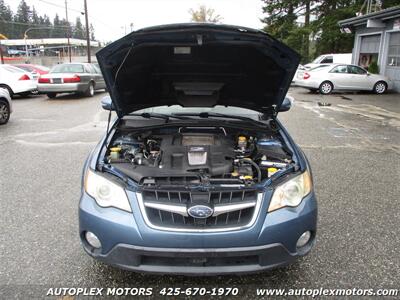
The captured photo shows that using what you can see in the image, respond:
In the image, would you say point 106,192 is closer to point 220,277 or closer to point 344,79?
point 220,277

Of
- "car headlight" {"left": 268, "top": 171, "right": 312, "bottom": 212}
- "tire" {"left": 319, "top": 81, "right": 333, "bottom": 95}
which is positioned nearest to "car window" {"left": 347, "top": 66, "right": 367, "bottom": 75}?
"tire" {"left": 319, "top": 81, "right": 333, "bottom": 95}

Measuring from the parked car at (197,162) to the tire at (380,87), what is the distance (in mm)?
15449

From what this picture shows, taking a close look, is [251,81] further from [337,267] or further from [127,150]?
[337,267]

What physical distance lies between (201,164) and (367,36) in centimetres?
2078

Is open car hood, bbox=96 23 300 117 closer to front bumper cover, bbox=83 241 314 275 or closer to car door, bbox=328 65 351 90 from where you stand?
front bumper cover, bbox=83 241 314 275

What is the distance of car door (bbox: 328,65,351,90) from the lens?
16938 mm

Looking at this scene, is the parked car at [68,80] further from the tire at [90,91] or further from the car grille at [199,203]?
the car grille at [199,203]

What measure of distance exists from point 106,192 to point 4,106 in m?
7.73

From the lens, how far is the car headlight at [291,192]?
2.51 metres

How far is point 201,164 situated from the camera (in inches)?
123

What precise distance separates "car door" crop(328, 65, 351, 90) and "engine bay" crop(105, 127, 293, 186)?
1484cm

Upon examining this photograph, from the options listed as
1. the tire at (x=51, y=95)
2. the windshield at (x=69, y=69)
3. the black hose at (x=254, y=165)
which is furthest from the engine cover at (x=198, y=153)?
the tire at (x=51, y=95)

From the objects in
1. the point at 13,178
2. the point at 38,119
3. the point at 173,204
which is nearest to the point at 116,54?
the point at 173,204

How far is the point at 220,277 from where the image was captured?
110 inches
